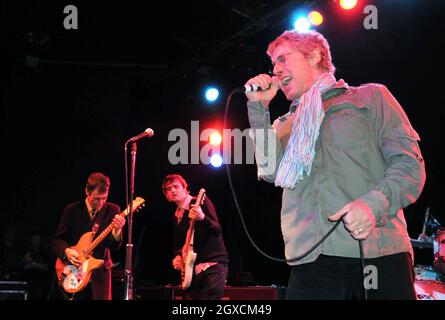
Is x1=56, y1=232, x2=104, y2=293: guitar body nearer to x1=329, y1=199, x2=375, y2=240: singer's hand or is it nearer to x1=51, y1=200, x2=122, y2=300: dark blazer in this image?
x1=51, y1=200, x2=122, y2=300: dark blazer

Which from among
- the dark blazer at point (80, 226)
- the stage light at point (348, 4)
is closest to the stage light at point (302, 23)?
the stage light at point (348, 4)

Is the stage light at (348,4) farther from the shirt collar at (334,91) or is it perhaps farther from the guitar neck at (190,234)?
the shirt collar at (334,91)

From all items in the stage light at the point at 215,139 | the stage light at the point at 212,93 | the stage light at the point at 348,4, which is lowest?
the stage light at the point at 215,139

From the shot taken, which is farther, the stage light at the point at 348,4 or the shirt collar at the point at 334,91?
the stage light at the point at 348,4

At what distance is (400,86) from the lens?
6777mm

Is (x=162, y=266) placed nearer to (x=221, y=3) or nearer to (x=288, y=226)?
(x=221, y=3)

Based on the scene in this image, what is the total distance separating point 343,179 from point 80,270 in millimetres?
4660

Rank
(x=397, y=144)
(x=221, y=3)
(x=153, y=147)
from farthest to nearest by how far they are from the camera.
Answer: (x=153, y=147) → (x=221, y=3) → (x=397, y=144)

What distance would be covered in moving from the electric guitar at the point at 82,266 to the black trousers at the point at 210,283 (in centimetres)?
109

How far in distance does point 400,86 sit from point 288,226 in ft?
16.1

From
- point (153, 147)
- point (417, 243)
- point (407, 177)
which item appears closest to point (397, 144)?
point (407, 177)

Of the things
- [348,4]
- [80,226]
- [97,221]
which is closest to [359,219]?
[97,221]

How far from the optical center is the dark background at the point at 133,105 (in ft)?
27.9

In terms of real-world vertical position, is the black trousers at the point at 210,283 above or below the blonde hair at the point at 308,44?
below
